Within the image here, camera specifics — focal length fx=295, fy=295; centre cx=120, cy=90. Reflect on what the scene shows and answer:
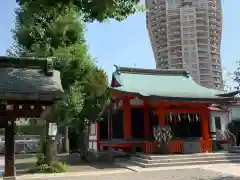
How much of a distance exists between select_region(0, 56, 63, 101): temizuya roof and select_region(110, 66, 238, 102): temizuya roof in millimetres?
6335

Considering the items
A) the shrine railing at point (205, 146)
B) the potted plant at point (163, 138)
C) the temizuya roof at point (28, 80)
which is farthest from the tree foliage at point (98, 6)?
the shrine railing at point (205, 146)

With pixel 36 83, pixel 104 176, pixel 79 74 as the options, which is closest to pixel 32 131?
pixel 79 74

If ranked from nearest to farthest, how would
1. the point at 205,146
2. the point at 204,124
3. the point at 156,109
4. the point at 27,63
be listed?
the point at 27,63 → the point at 205,146 → the point at 156,109 → the point at 204,124

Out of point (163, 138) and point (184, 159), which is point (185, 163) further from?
point (163, 138)

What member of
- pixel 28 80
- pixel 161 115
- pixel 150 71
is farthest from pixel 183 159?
pixel 28 80

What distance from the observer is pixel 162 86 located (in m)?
18.6

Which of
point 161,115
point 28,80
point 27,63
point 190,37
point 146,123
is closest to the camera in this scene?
point 28,80

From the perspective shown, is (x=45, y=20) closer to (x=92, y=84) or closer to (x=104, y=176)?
(x=92, y=84)

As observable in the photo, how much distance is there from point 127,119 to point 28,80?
886cm

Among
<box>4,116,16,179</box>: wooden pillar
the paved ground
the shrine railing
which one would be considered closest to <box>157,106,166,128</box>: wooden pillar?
the shrine railing

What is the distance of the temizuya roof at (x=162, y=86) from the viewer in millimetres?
16234

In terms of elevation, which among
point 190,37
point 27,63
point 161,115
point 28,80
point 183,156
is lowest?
point 183,156

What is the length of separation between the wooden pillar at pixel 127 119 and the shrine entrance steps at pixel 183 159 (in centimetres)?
178

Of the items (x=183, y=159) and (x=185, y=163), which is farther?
(x=183, y=159)
